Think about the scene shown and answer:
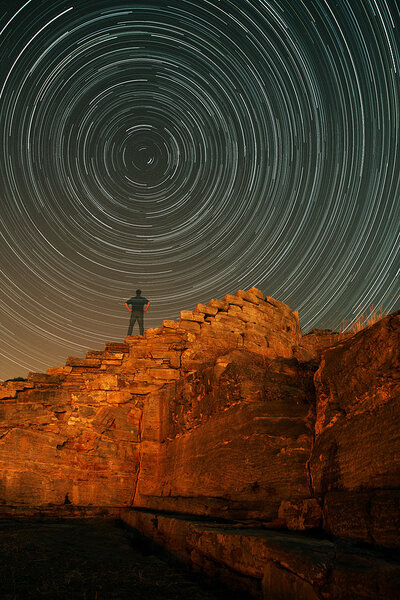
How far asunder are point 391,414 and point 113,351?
315 inches

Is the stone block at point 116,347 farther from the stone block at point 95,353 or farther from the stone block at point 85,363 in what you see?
the stone block at point 85,363

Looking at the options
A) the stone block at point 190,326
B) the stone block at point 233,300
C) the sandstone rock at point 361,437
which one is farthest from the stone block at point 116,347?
the sandstone rock at point 361,437

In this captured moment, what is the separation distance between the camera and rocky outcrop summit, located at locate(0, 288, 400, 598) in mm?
2928

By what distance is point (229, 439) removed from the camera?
5086 millimetres

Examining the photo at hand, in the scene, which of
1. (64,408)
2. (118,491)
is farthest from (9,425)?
(118,491)

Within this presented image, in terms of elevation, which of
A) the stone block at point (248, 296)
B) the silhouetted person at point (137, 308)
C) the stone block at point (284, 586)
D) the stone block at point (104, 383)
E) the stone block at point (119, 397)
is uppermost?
the silhouetted person at point (137, 308)

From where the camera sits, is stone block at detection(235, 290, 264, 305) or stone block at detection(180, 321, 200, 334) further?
stone block at detection(235, 290, 264, 305)

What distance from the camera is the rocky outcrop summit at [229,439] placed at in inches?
115

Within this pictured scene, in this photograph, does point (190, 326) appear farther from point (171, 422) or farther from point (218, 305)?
point (171, 422)

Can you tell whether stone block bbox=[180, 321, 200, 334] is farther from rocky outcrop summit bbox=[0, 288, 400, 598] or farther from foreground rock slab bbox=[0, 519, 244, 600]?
foreground rock slab bbox=[0, 519, 244, 600]

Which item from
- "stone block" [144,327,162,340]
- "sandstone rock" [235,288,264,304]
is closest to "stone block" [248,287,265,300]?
"sandstone rock" [235,288,264,304]

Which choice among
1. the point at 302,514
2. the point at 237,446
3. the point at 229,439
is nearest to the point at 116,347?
the point at 229,439

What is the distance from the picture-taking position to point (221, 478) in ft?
16.3

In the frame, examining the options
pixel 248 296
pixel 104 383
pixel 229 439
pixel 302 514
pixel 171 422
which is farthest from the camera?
pixel 248 296
